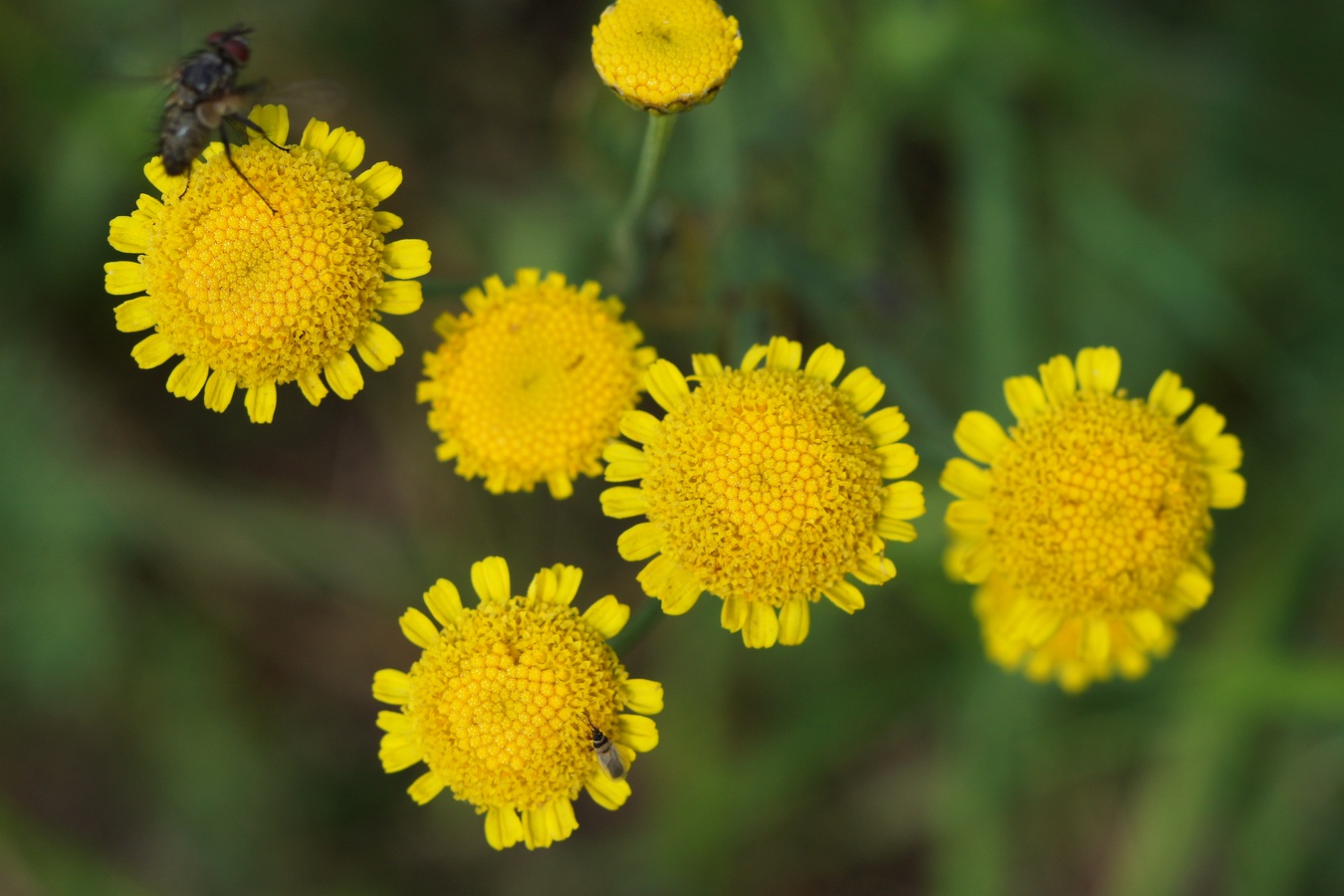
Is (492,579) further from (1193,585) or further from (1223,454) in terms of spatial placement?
(1223,454)

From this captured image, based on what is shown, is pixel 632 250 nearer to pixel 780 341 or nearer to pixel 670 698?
pixel 780 341

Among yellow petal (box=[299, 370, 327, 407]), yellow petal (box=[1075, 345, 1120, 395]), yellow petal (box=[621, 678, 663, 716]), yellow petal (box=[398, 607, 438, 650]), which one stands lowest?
yellow petal (box=[398, 607, 438, 650])

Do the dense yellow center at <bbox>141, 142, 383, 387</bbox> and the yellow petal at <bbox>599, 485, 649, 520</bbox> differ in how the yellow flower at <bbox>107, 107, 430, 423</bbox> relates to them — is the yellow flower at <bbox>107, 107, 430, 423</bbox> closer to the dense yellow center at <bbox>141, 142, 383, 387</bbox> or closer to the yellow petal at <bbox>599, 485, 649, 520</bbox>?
the dense yellow center at <bbox>141, 142, 383, 387</bbox>

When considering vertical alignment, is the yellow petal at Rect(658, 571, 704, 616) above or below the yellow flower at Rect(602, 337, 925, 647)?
below

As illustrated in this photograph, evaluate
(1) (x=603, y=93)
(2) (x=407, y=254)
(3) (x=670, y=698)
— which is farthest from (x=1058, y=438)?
(3) (x=670, y=698)

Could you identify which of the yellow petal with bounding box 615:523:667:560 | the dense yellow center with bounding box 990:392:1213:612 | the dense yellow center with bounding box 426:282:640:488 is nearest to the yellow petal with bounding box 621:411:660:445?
the dense yellow center with bounding box 426:282:640:488

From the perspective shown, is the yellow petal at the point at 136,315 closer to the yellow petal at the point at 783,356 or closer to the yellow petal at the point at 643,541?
the yellow petal at the point at 643,541

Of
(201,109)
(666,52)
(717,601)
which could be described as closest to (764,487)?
(666,52)
